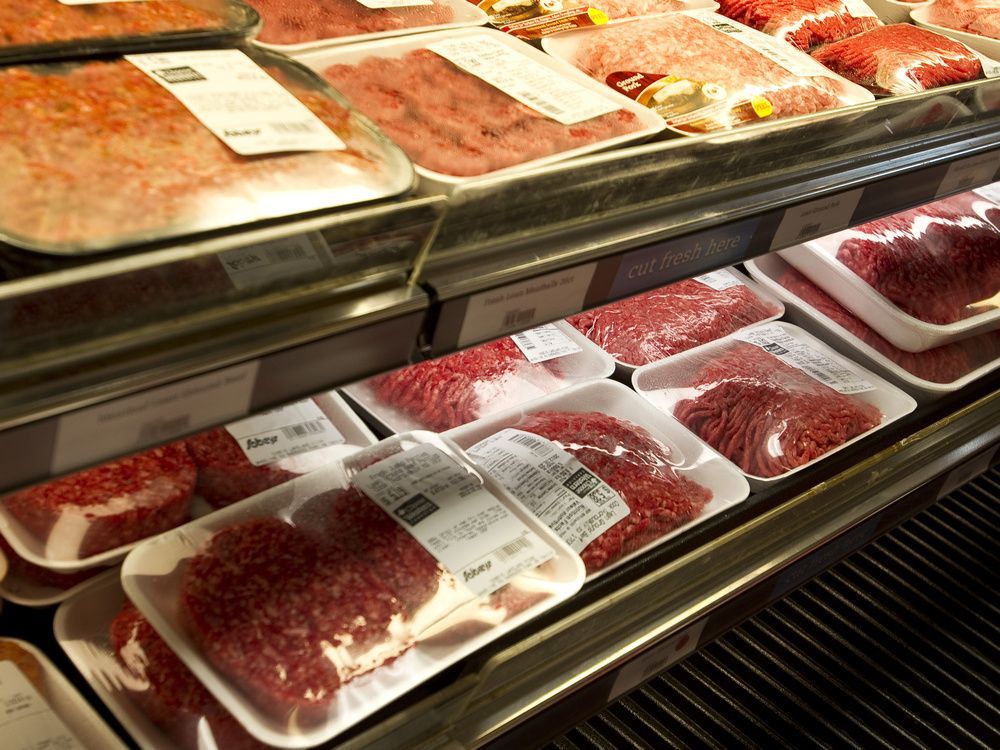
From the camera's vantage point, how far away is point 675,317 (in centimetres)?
189

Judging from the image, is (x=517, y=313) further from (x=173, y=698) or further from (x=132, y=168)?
(x=173, y=698)

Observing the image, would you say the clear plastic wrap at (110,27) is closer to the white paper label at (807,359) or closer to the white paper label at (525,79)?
the white paper label at (525,79)

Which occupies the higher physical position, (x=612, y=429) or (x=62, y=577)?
(x=612, y=429)

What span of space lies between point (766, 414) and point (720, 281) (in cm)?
44

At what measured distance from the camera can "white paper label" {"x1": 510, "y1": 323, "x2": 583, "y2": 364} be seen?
1682 millimetres

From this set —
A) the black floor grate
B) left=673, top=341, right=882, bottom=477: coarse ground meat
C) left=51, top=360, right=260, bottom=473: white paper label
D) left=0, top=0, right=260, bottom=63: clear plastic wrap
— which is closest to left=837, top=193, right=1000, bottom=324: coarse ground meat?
left=673, top=341, right=882, bottom=477: coarse ground meat

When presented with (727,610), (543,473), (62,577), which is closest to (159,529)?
(62,577)

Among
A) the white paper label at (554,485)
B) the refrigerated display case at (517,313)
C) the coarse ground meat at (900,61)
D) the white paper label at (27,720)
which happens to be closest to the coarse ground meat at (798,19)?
the coarse ground meat at (900,61)

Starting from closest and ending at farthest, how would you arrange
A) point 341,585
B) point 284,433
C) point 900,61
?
point 341,585 → point 284,433 → point 900,61

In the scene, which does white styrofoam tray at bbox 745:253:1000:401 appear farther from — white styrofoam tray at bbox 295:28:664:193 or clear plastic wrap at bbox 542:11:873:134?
white styrofoam tray at bbox 295:28:664:193

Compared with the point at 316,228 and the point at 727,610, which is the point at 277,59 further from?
the point at 727,610

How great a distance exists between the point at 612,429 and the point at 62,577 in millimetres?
804

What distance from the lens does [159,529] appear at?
3.94 ft

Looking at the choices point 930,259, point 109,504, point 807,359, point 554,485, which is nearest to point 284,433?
point 109,504
